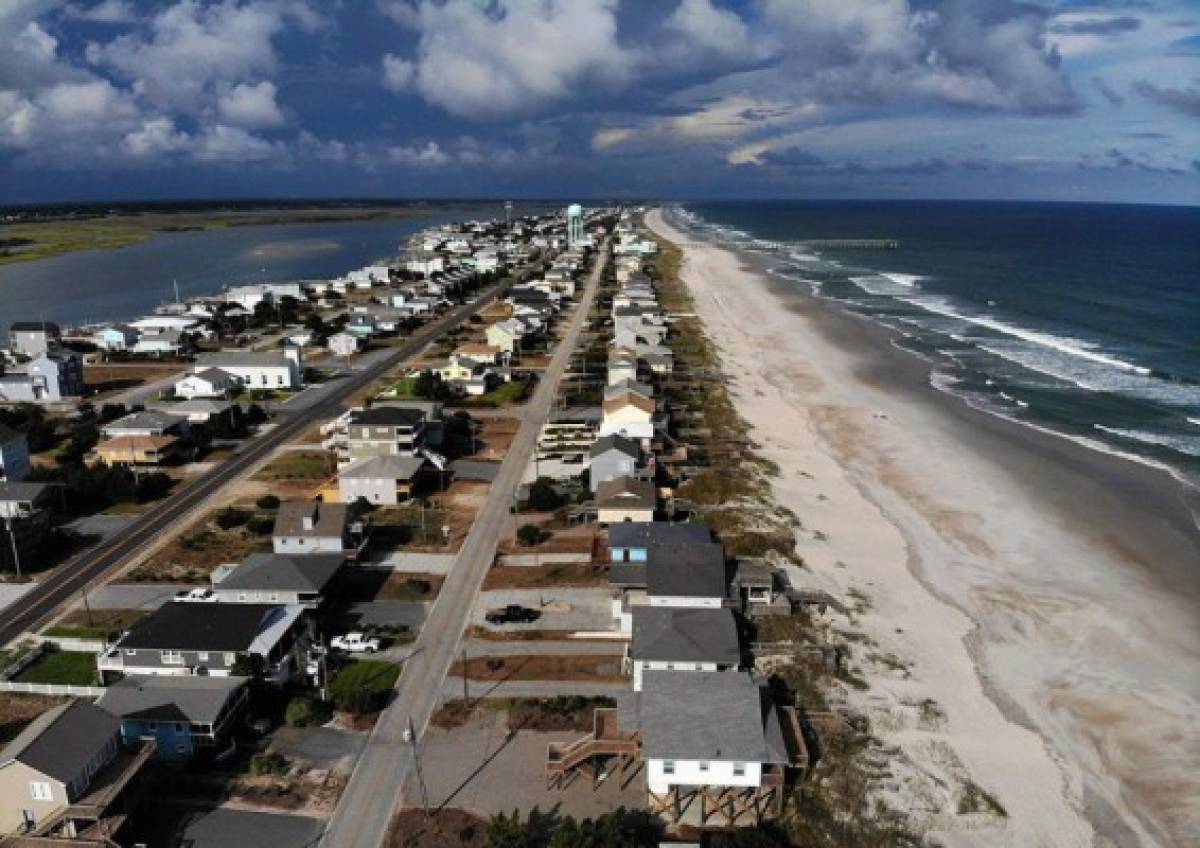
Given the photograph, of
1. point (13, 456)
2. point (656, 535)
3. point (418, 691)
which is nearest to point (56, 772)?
A: point (418, 691)

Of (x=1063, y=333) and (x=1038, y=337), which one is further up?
(x=1063, y=333)

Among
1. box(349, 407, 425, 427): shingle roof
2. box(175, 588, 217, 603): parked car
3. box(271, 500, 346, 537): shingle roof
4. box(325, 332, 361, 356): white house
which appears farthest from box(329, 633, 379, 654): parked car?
box(325, 332, 361, 356): white house

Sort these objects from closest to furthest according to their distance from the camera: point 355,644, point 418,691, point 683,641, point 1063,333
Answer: point 683,641 → point 418,691 → point 355,644 → point 1063,333

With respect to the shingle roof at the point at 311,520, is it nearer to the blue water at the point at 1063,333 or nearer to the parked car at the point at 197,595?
the parked car at the point at 197,595

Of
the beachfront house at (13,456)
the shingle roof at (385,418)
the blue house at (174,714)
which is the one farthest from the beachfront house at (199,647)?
the beachfront house at (13,456)

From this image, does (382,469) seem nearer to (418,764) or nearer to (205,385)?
(418,764)

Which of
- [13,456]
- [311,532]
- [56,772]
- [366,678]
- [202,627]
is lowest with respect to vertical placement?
[366,678]
